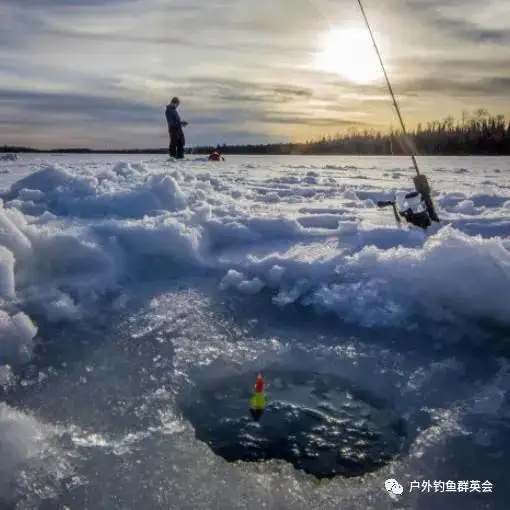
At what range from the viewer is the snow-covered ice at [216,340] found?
292cm

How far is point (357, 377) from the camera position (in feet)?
13.2

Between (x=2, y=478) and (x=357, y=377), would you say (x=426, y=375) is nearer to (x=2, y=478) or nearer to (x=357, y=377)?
(x=357, y=377)

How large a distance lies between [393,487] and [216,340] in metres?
1.91

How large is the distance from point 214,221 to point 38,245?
237 centimetres

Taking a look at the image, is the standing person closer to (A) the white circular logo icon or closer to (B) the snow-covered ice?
(B) the snow-covered ice

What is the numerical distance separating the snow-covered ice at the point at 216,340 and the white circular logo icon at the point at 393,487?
0.07 m

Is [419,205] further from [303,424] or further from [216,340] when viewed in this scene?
[303,424]

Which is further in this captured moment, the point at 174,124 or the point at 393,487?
the point at 174,124

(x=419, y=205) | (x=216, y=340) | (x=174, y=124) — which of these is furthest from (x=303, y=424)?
(x=174, y=124)

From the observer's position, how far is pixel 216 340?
4359 mm

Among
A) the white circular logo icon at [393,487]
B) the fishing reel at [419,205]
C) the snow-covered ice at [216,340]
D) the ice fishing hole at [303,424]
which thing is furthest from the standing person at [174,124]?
the white circular logo icon at [393,487]

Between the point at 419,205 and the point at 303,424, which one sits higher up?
the point at 419,205

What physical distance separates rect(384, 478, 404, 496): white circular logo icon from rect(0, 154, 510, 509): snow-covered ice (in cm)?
7

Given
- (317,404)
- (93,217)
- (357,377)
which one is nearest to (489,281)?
(357,377)
